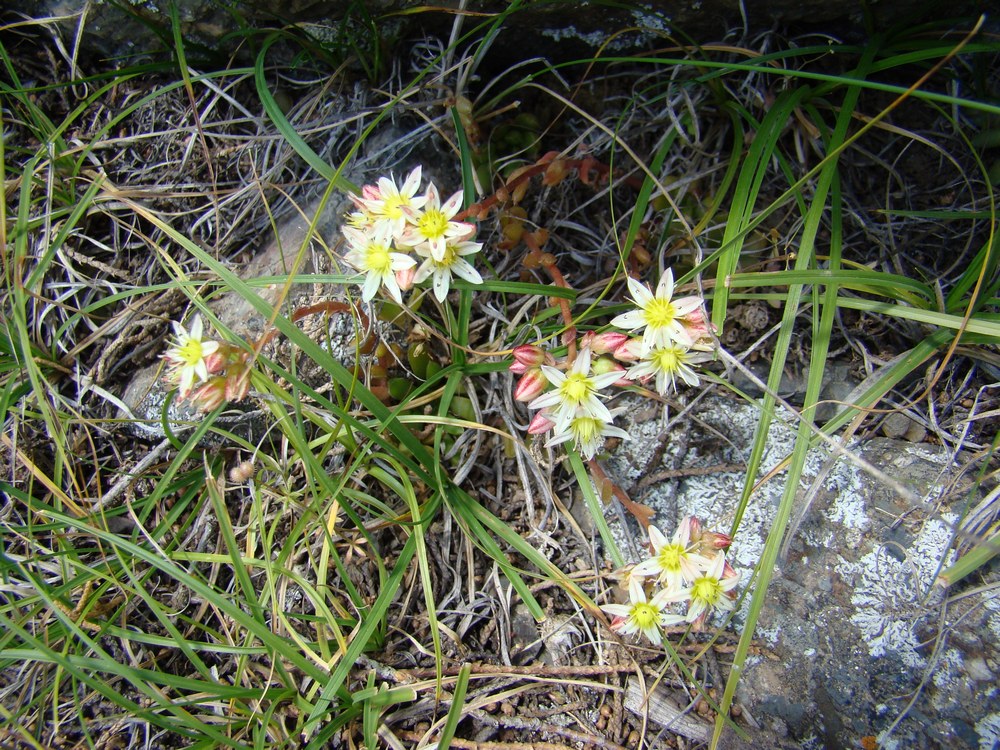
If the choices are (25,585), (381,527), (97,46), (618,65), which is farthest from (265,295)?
(618,65)

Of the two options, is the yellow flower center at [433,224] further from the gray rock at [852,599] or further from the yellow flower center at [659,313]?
the gray rock at [852,599]

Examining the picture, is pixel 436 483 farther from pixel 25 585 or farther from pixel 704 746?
pixel 25 585

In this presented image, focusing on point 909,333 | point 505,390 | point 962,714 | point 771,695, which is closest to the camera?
point 962,714

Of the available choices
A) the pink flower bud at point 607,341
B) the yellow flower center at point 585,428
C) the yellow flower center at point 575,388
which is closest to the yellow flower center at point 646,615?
the yellow flower center at point 585,428

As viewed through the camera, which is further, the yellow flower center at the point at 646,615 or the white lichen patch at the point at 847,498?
the white lichen patch at the point at 847,498

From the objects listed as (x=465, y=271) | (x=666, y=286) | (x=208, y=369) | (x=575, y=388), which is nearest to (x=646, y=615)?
(x=575, y=388)

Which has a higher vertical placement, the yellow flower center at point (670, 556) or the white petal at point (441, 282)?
the white petal at point (441, 282)

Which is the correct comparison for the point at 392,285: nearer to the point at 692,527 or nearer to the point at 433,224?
the point at 433,224
